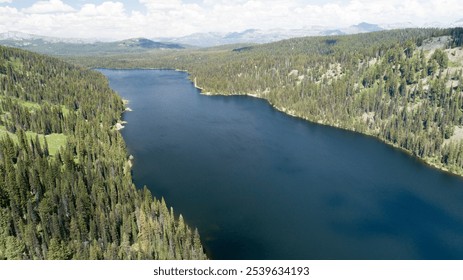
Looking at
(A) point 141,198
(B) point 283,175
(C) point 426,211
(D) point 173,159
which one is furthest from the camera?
(D) point 173,159

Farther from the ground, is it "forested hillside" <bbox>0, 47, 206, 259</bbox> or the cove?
"forested hillside" <bbox>0, 47, 206, 259</bbox>

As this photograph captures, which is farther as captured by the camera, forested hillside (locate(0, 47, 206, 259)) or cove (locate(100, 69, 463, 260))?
cove (locate(100, 69, 463, 260))

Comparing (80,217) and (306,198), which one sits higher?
(80,217)

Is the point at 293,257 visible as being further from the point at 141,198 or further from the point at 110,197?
the point at 110,197

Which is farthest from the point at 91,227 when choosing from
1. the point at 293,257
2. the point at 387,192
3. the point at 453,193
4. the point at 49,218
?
the point at 453,193

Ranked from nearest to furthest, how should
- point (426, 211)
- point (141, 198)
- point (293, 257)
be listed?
point (293, 257)
point (141, 198)
point (426, 211)

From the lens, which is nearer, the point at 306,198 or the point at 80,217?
the point at 80,217

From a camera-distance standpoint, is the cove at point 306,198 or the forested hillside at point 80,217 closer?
the forested hillside at point 80,217

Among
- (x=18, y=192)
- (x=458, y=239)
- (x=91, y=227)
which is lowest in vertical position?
(x=458, y=239)
